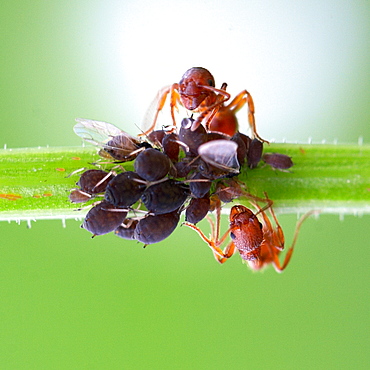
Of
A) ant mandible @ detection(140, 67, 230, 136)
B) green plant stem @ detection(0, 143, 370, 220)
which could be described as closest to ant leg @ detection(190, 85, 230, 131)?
ant mandible @ detection(140, 67, 230, 136)

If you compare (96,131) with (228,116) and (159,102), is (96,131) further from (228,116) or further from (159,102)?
(228,116)

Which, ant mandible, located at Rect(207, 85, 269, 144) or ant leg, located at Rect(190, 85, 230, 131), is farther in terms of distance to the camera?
ant mandible, located at Rect(207, 85, 269, 144)

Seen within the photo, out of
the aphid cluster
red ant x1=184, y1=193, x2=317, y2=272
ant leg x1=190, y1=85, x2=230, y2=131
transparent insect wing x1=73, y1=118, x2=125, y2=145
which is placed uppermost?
ant leg x1=190, y1=85, x2=230, y2=131

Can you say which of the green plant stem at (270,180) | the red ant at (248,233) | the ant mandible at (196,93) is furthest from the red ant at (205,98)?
the red ant at (248,233)

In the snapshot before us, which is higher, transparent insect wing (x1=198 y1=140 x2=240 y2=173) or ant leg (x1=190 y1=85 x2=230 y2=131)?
ant leg (x1=190 y1=85 x2=230 y2=131)

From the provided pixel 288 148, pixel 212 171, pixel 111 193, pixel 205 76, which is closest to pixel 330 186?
pixel 288 148

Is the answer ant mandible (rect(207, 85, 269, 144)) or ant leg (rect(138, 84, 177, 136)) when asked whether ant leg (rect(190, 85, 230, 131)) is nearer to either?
ant mandible (rect(207, 85, 269, 144))

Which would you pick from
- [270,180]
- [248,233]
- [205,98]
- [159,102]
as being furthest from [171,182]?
[205,98]
